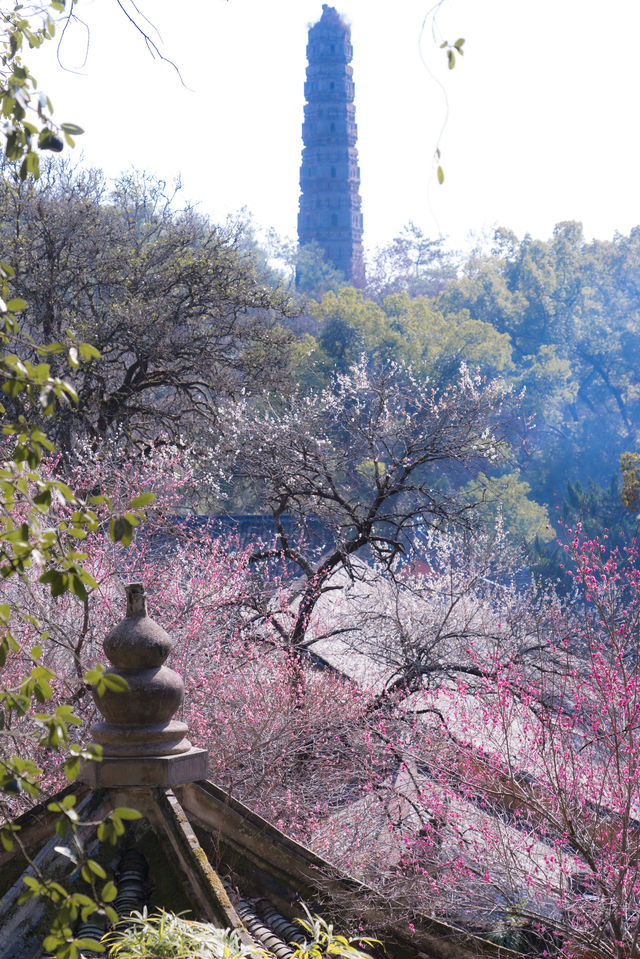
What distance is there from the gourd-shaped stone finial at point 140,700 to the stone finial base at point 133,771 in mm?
35

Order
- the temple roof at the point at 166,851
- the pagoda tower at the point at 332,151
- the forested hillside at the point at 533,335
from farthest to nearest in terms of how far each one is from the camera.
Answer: the pagoda tower at the point at 332,151
the forested hillside at the point at 533,335
the temple roof at the point at 166,851

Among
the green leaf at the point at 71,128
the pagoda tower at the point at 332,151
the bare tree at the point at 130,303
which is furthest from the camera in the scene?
the pagoda tower at the point at 332,151

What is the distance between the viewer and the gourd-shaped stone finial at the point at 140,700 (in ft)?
12.3

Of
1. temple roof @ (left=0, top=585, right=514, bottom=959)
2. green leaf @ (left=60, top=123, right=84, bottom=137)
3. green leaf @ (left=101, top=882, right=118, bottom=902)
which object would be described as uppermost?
green leaf @ (left=60, top=123, right=84, bottom=137)

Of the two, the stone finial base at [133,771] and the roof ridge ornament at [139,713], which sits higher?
the roof ridge ornament at [139,713]

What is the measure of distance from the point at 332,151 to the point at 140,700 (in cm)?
9026

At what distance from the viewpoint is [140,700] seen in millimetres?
3766

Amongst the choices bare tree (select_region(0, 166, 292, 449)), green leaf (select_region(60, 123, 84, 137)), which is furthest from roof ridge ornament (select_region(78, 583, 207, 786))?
bare tree (select_region(0, 166, 292, 449))

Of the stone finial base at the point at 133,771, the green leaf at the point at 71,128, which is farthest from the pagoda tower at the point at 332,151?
the green leaf at the point at 71,128

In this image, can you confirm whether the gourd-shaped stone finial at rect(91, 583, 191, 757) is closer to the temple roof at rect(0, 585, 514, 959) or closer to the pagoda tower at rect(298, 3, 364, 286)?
the temple roof at rect(0, 585, 514, 959)

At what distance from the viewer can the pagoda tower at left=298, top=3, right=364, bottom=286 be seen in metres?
88.1

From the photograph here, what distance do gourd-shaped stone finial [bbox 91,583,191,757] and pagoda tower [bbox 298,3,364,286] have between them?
85.3m

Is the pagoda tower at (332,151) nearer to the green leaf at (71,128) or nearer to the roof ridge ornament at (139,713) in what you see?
the roof ridge ornament at (139,713)

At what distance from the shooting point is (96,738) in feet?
12.4
